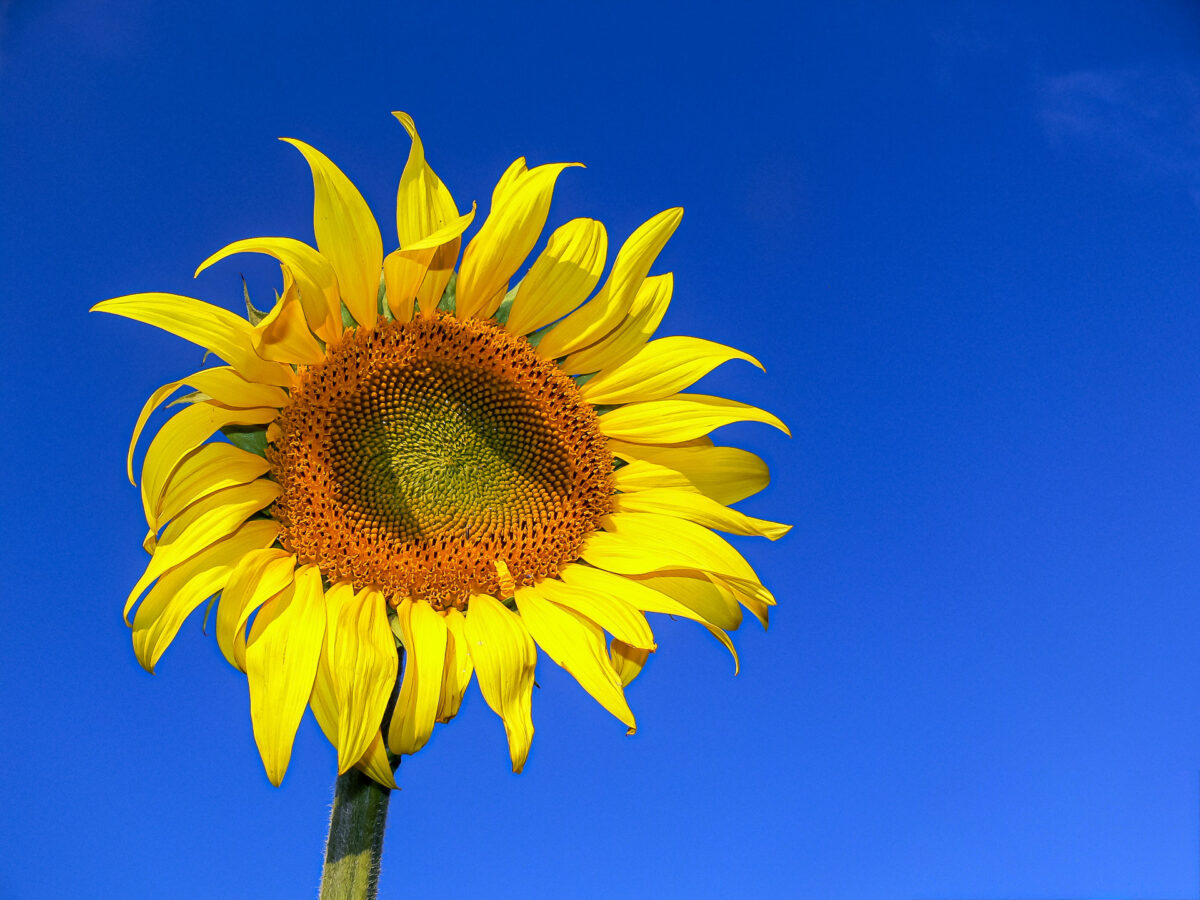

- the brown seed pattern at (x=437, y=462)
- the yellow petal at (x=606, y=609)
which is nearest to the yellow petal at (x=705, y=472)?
the brown seed pattern at (x=437, y=462)

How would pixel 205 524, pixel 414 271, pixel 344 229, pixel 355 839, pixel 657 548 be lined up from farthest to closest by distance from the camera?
pixel 657 548 → pixel 414 271 → pixel 344 229 → pixel 205 524 → pixel 355 839

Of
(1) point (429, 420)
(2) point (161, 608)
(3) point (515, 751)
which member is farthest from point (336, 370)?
(3) point (515, 751)

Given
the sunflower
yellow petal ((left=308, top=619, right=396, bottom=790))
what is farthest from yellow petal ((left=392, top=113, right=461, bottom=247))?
yellow petal ((left=308, top=619, right=396, bottom=790))

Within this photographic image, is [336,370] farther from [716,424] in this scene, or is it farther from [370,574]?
[716,424]

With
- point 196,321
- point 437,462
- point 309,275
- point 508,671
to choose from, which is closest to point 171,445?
point 196,321

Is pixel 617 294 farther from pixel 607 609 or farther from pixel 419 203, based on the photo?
pixel 607 609

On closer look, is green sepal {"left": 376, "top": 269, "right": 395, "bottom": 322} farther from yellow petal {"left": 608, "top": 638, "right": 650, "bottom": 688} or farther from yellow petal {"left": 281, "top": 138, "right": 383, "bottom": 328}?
yellow petal {"left": 608, "top": 638, "right": 650, "bottom": 688}

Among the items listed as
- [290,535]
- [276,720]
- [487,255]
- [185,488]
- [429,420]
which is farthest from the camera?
[429,420]
